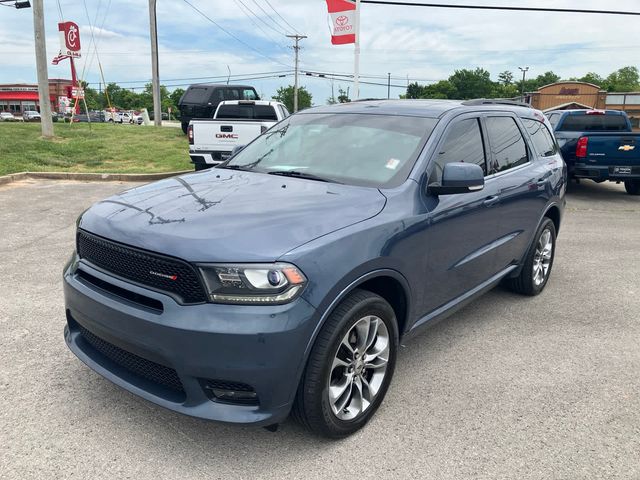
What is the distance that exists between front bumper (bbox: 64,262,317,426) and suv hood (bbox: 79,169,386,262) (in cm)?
25

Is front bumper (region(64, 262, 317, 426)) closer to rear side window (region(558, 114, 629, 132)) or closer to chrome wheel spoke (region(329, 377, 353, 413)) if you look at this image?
chrome wheel spoke (region(329, 377, 353, 413))

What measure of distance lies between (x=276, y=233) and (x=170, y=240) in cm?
51

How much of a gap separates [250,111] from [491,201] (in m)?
10.0

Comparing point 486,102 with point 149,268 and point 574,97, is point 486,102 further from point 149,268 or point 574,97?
point 574,97

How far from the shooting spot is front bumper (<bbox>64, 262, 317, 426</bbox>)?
2383 mm

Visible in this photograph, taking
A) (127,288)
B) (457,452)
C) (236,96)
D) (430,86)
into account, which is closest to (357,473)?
(457,452)

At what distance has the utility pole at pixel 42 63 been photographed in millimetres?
15586

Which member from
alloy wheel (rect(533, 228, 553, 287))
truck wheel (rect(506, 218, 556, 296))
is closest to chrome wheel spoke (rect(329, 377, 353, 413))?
truck wheel (rect(506, 218, 556, 296))

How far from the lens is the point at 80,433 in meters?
2.88

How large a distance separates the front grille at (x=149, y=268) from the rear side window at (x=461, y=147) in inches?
68.0

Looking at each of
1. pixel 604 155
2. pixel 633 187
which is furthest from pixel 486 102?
pixel 633 187

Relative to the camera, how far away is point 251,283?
2432 millimetres

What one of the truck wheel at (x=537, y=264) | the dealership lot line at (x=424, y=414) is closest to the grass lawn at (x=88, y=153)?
the dealership lot line at (x=424, y=414)

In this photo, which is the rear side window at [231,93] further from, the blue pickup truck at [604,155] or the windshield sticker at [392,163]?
the windshield sticker at [392,163]
